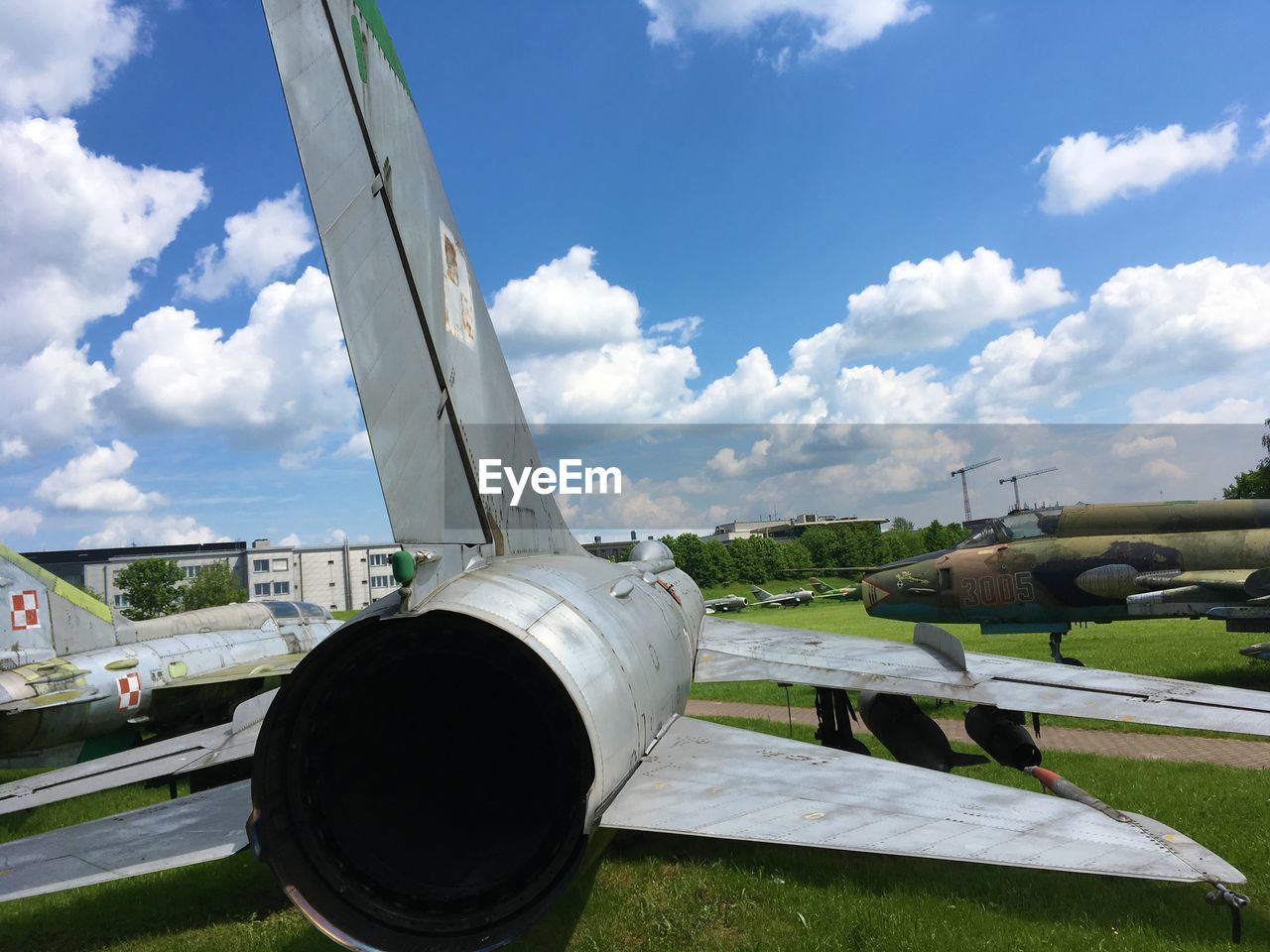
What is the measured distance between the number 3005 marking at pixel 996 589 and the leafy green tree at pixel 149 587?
64.3 meters

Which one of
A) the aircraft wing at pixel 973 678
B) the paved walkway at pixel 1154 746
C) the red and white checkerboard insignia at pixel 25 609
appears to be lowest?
the paved walkway at pixel 1154 746

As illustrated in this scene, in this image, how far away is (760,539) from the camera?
6575cm

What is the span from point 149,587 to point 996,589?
66.3 meters

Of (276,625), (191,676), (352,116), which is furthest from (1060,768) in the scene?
(276,625)

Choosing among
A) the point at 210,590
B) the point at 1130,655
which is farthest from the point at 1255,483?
the point at 210,590

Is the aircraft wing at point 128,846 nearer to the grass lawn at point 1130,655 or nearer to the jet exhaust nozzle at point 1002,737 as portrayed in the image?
the jet exhaust nozzle at point 1002,737

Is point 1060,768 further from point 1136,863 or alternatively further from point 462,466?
point 462,466

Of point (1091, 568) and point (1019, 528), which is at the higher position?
point (1019, 528)

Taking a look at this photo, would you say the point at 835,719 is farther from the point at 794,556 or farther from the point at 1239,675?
the point at 794,556

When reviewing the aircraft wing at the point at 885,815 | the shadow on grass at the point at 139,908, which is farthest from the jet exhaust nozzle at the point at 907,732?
the shadow on grass at the point at 139,908

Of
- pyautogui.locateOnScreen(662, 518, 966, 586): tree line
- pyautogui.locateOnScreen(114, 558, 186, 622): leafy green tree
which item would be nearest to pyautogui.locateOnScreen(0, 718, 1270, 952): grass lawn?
pyautogui.locateOnScreen(662, 518, 966, 586): tree line

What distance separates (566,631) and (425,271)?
87.8 inches

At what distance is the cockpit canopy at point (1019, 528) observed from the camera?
A: 501 inches

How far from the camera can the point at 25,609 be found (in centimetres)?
1044
